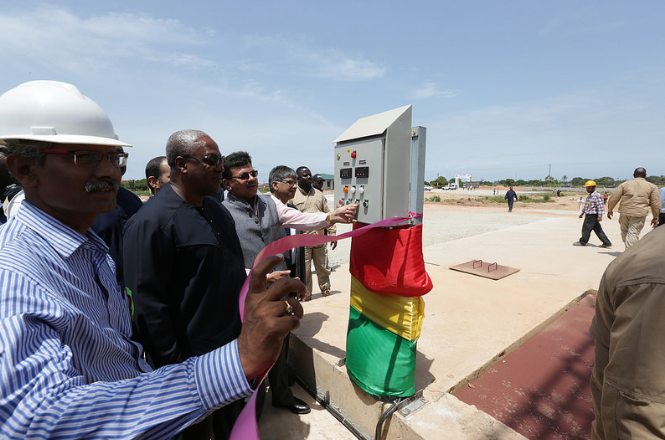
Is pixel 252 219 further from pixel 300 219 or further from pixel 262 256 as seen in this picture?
pixel 262 256

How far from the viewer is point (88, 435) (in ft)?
2.29

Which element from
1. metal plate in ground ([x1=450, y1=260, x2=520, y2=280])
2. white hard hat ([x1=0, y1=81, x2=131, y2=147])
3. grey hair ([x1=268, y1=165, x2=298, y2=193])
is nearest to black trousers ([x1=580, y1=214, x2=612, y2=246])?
metal plate in ground ([x1=450, y1=260, x2=520, y2=280])

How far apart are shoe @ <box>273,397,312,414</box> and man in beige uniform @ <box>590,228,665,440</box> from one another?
7.23 ft

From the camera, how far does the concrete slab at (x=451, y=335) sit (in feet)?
7.23

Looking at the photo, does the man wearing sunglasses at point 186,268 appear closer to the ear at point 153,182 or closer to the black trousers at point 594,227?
the ear at point 153,182

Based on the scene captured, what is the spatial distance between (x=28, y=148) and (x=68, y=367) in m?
0.73

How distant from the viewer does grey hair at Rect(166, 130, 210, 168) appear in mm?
2025

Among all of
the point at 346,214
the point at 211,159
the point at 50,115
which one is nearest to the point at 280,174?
the point at 346,214

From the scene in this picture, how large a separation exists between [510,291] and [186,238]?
4448 mm

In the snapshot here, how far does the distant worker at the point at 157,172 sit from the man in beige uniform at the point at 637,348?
13.0 ft

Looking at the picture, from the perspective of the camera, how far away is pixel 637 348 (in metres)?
0.98

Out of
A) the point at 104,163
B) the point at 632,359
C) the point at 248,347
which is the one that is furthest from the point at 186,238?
the point at 632,359

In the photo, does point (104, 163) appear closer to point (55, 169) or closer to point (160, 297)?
point (55, 169)

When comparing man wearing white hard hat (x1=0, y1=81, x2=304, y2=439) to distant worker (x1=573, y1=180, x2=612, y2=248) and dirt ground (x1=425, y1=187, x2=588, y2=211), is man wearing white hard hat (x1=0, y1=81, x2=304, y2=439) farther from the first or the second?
dirt ground (x1=425, y1=187, x2=588, y2=211)
